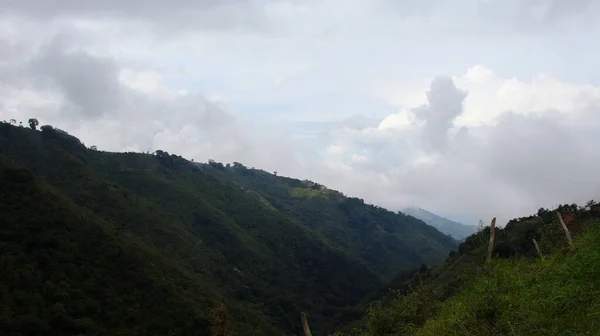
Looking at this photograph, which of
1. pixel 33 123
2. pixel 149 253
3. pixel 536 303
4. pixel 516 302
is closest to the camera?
pixel 536 303

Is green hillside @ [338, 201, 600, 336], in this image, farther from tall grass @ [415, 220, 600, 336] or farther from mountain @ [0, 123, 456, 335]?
mountain @ [0, 123, 456, 335]

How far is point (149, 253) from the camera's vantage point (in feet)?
200

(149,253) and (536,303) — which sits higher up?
(536,303)

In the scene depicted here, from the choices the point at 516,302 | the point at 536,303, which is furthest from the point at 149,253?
the point at 536,303

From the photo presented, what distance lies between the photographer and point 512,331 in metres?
Result: 6.96

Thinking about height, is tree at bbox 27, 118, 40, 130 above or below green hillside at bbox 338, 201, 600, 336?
above

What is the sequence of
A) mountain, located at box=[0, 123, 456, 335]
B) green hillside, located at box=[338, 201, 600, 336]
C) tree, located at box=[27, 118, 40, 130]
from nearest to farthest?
green hillside, located at box=[338, 201, 600, 336] → mountain, located at box=[0, 123, 456, 335] → tree, located at box=[27, 118, 40, 130]

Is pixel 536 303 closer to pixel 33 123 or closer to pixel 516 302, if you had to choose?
pixel 516 302

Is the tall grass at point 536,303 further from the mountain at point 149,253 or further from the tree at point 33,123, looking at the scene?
the tree at point 33,123

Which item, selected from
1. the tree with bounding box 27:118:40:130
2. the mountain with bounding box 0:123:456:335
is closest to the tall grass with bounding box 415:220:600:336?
the mountain with bounding box 0:123:456:335

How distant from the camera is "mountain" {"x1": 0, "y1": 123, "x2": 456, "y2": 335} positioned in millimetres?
42344

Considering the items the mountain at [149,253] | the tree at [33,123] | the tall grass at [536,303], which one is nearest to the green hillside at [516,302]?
the tall grass at [536,303]

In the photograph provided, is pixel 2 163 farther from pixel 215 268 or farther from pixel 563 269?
pixel 563 269

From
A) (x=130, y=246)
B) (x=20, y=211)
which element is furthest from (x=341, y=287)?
(x=20, y=211)
